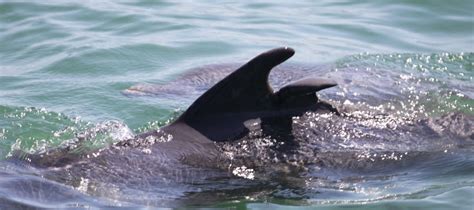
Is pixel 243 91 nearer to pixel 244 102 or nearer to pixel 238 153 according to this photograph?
pixel 244 102

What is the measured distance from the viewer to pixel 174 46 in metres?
10.5

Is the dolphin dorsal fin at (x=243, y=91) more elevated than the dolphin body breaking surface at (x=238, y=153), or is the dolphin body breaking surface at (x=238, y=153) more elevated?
the dolphin dorsal fin at (x=243, y=91)

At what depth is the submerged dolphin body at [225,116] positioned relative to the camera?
5359 mm

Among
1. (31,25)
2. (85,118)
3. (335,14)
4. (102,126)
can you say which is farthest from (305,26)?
(102,126)

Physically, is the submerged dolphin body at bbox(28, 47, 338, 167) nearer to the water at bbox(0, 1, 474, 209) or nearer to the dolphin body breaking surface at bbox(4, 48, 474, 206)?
the dolphin body breaking surface at bbox(4, 48, 474, 206)

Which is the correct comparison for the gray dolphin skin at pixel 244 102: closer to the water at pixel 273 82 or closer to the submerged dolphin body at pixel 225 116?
the submerged dolphin body at pixel 225 116

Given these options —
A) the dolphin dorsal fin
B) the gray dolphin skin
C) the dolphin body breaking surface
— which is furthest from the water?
the dolphin dorsal fin

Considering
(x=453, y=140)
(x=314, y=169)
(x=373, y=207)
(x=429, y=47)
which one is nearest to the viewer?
(x=373, y=207)

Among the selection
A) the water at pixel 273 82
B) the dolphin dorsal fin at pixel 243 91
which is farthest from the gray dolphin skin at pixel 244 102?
the water at pixel 273 82

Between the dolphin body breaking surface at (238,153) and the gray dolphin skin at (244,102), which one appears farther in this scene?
the gray dolphin skin at (244,102)

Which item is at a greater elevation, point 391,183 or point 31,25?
point 31,25

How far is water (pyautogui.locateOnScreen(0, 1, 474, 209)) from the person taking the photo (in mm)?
5332

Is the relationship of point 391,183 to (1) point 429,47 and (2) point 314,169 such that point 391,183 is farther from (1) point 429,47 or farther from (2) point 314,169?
(1) point 429,47

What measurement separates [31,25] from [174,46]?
2.29 metres
